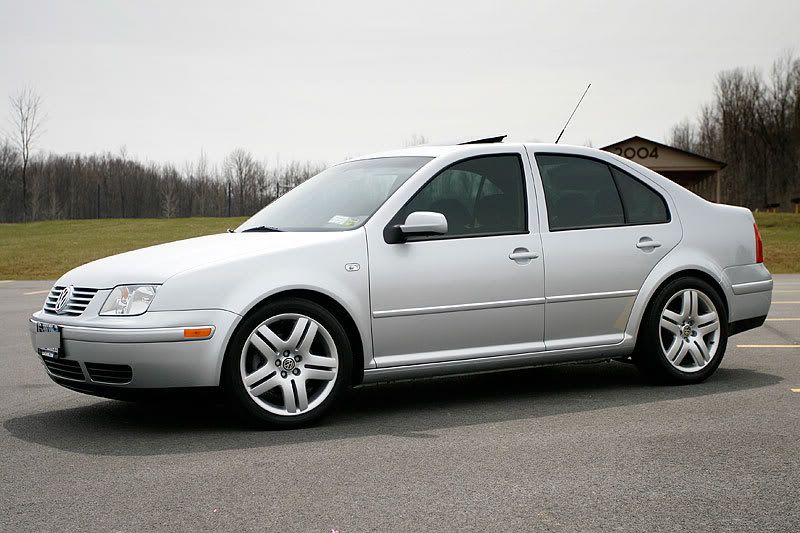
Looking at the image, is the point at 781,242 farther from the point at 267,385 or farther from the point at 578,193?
the point at 267,385

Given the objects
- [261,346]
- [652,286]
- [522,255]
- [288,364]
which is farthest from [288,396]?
[652,286]

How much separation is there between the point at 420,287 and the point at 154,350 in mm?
1662

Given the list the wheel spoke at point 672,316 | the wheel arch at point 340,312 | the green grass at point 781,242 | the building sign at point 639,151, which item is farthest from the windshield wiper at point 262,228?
the building sign at point 639,151

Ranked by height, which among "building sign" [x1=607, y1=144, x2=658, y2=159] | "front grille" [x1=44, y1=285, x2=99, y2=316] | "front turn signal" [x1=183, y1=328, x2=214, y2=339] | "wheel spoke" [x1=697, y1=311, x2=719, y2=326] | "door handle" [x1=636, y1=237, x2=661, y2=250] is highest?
"building sign" [x1=607, y1=144, x2=658, y2=159]

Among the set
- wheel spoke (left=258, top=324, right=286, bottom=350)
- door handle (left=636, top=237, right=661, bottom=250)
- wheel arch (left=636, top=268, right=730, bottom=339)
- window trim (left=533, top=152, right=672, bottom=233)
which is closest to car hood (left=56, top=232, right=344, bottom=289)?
wheel spoke (left=258, top=324, right=286, bottom=350)

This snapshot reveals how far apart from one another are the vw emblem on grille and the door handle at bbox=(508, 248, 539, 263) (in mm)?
2744

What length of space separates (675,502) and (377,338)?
2432mm

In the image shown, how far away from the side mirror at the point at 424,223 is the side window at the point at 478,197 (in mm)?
255

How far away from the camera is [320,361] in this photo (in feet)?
20.1

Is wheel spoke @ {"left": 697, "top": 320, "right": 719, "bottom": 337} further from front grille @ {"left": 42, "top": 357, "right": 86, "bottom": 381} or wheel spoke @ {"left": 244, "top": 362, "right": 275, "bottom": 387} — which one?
front grille @ {"left": 42, "top": 357, "right": 86, "bottom": 381}

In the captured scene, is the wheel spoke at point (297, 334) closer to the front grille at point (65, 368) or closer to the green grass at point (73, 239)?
the front grille at point (65, 368)

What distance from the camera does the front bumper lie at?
573 centimetres

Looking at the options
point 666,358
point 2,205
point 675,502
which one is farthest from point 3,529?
point 2,205

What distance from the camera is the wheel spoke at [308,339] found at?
239 inches
